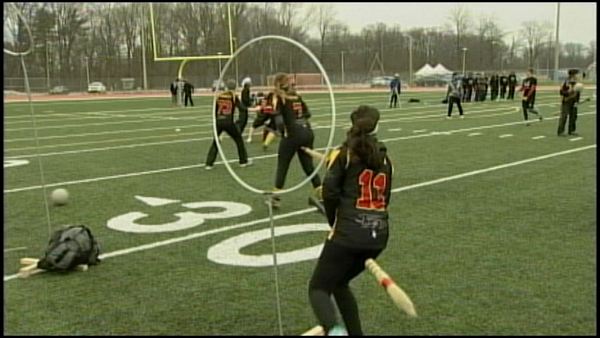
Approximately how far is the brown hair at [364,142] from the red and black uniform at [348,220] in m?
0.04

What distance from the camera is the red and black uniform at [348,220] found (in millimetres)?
4344

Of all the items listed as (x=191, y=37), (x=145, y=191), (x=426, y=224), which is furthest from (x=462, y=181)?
(x=191, y=37)

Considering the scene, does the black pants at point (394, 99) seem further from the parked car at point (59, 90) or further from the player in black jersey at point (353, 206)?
the parked car at point (59, 90)

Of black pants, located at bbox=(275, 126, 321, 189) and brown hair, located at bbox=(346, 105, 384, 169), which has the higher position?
brown hair, located at bbox=(346, 105, 384, 169)

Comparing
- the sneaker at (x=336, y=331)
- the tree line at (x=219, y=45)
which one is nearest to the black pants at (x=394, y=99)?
the tree line at (x=219, y=45)

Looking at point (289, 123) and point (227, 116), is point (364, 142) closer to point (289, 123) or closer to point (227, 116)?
point (289, 123)

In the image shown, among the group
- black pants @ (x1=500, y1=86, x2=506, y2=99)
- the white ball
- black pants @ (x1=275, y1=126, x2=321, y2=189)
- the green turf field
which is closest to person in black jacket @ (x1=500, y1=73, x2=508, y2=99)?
black pants @ (x1=500, y1=86, x2=506, y2=99)

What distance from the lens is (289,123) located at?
9031 mm

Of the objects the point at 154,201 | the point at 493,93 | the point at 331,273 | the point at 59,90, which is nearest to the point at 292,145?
the point at 154,201

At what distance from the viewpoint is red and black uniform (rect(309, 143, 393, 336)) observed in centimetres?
434

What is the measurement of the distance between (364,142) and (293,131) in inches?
193

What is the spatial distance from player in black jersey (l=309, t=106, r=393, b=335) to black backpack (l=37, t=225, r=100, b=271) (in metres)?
2.83

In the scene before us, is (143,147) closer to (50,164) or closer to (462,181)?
(50,164)

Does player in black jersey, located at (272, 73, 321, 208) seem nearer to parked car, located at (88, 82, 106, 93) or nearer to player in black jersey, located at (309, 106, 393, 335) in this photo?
player in black jersey, located at (309, 106, 393, 335)
